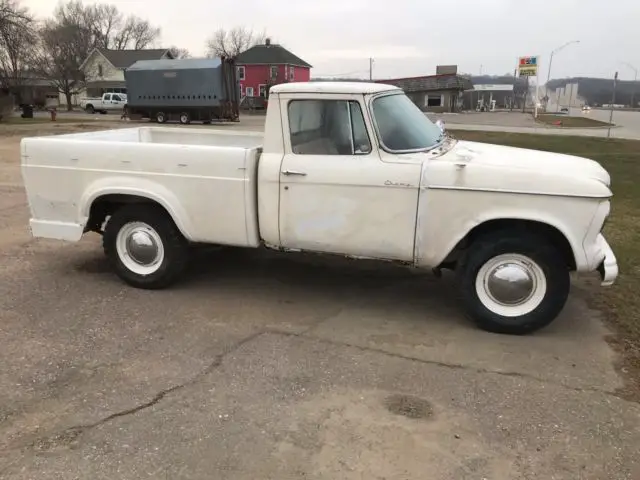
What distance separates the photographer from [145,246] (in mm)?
5520

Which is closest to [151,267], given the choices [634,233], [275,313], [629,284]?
[275,313]

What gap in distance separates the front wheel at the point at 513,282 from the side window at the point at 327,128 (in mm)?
1298

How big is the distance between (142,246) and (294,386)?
2489mm

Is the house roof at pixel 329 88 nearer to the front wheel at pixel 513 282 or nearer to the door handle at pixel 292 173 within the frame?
the door handle at pixel 292 173

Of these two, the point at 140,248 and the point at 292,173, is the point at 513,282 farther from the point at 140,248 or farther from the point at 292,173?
the point at 140,248

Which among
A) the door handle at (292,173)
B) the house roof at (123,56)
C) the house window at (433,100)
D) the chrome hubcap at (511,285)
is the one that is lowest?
the house window at (433,100)

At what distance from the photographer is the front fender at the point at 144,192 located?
206 inches

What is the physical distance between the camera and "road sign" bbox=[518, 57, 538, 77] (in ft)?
197

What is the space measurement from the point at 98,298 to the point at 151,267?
22.1 inches

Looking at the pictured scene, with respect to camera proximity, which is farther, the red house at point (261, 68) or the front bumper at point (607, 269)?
the red house at point (261, 68)

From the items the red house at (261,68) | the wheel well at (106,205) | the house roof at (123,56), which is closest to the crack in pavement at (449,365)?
the wheel well at (106,205)

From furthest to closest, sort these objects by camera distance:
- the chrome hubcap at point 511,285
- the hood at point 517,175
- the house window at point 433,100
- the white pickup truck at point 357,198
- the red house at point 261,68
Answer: the house window at point 433,100, the red house at point 261,68, the chrome hubcap at point 511,285, the white pickup truck at point 357,198, the hood at point 517,175

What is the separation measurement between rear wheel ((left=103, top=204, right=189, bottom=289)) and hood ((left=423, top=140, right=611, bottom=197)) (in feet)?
8.10

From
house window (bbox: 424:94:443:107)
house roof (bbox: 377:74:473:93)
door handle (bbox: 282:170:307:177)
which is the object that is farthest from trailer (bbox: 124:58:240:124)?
house window (bbox: 424:94:443:107)
